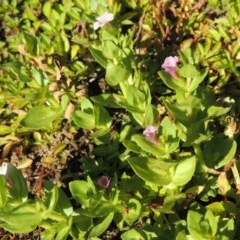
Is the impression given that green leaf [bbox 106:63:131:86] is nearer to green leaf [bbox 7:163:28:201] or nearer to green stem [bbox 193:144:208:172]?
green stem [bbox 193:144:208:172]

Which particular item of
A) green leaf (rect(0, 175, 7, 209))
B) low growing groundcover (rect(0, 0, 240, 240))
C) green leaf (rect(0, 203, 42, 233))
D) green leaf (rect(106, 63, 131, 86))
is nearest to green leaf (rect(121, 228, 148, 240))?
low growing groundcover (rect(0, 0, 240, 240))

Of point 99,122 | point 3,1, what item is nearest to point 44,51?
point 3,1

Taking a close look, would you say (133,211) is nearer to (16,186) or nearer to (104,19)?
(16,186)

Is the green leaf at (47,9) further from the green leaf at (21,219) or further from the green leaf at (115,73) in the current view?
the green leaf at (21,219)

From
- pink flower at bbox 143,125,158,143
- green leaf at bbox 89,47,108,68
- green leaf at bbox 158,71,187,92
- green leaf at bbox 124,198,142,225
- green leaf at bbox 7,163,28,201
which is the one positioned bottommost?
green leaf at bbox 124,198,142,225

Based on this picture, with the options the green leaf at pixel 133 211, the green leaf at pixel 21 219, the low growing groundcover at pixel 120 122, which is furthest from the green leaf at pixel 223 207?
the green leaf at pixel 21 219

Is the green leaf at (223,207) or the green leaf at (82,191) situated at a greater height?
the green leaf at (82,191)
